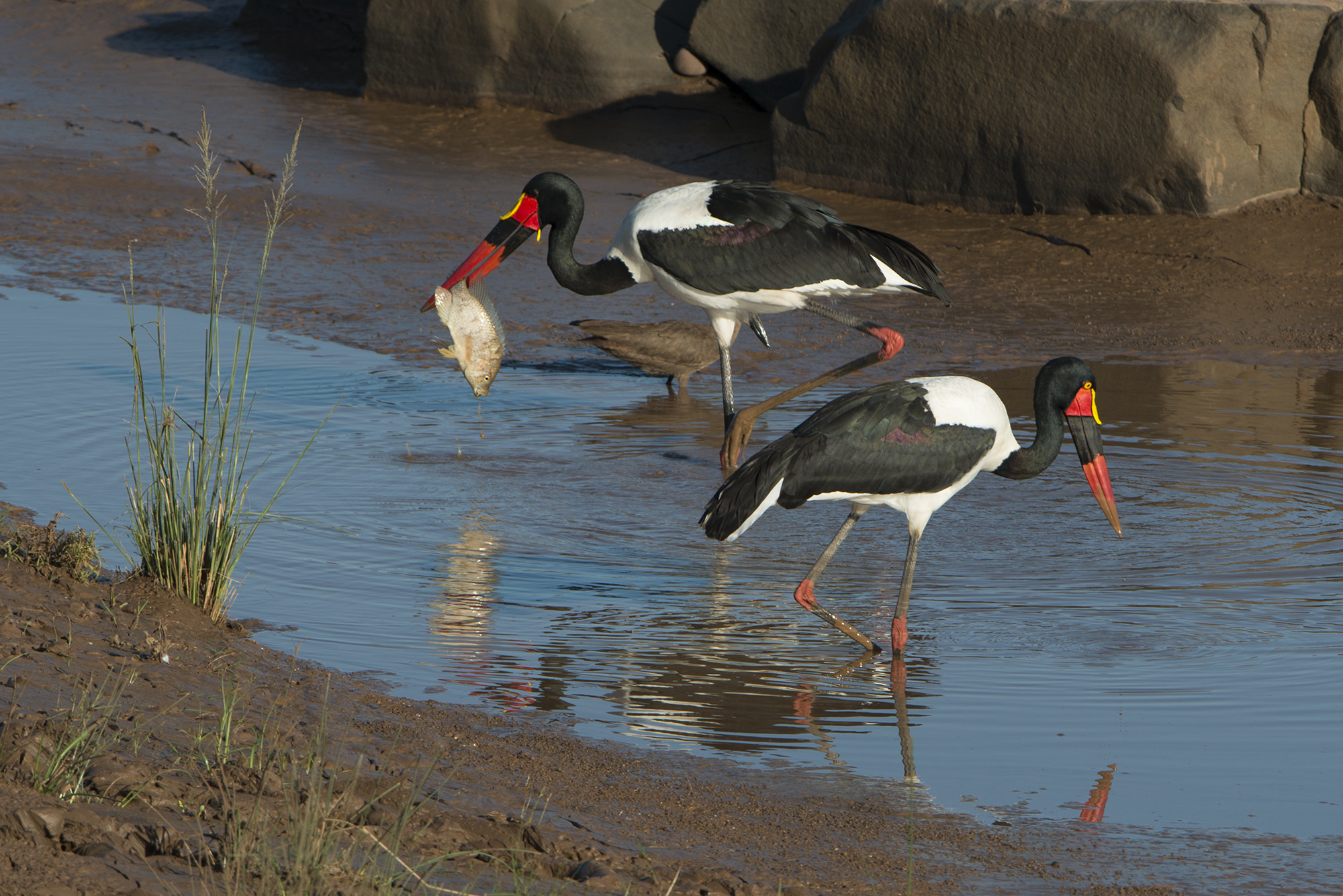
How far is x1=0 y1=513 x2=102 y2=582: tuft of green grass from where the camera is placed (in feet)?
15.2

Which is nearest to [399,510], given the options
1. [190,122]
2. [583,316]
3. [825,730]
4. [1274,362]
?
[825,730]

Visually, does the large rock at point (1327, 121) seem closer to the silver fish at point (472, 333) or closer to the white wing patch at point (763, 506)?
the silver fish at point (472, 333)

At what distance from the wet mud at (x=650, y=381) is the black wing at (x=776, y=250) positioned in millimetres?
872

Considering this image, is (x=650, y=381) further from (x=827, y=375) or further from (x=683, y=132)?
(x=683, y=132)

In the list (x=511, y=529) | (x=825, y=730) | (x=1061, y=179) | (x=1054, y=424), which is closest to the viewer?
(x=825, y=730)

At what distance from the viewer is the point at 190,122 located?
1430 cm

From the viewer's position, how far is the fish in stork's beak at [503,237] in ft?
25.9

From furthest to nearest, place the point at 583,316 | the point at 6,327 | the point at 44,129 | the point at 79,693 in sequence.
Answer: the point at 44,129
the point at 583,316
the point at 6,327
the point at 79,693

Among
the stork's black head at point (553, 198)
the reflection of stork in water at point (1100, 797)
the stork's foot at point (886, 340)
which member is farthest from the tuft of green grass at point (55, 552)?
the stork's foot at point (886, 340)

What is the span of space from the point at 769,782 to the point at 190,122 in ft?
39.0

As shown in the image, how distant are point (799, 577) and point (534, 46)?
9675mm

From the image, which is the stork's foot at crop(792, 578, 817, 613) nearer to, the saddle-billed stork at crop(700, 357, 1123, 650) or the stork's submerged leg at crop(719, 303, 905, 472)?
the saddle-billed stork at crop(700, 357, 1123, 650)

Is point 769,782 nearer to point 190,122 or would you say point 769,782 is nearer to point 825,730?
point 825,730

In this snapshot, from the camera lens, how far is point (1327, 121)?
10867mm
